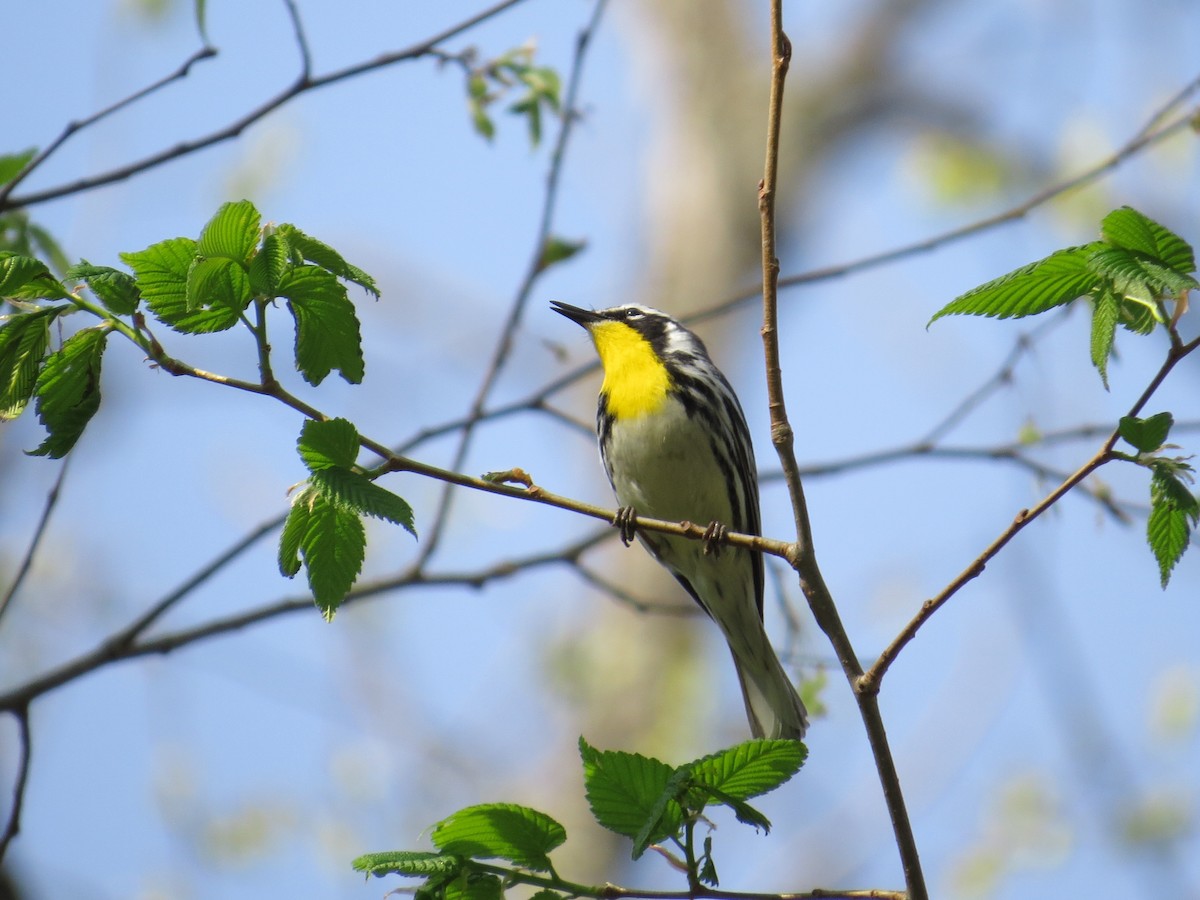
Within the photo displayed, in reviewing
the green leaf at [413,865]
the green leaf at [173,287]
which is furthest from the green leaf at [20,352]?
the green leaf at [413,865]

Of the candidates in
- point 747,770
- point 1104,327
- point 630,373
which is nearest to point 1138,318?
point 1104,327

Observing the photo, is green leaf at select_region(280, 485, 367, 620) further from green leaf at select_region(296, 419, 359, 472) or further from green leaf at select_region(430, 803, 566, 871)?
green leaf at select_region(430, 803, 566, 871)

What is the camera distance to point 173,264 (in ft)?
5.64

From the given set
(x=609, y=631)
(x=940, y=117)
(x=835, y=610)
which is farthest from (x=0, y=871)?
(x=940, y=117)

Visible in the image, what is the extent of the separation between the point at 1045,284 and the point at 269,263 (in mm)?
1057

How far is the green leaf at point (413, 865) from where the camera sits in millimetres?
1582

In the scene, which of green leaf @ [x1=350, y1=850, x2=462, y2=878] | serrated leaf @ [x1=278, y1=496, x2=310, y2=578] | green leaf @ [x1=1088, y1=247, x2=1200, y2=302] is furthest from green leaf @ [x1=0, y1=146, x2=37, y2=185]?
green leaf @ [x1=1088, y1=247, x2=1200, y2=302]

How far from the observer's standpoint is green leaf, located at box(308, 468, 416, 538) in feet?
5.35

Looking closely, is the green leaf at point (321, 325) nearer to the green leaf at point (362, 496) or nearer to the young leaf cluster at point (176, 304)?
the young leaf cluster at point (176, 304)

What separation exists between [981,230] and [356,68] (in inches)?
80.6

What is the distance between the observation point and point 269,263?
5.40 ft

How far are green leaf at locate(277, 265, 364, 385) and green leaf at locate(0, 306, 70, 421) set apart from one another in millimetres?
321

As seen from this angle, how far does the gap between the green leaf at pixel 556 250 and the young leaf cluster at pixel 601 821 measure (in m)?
2.45

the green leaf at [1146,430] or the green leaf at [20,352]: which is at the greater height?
the green leaf at [20,352]
